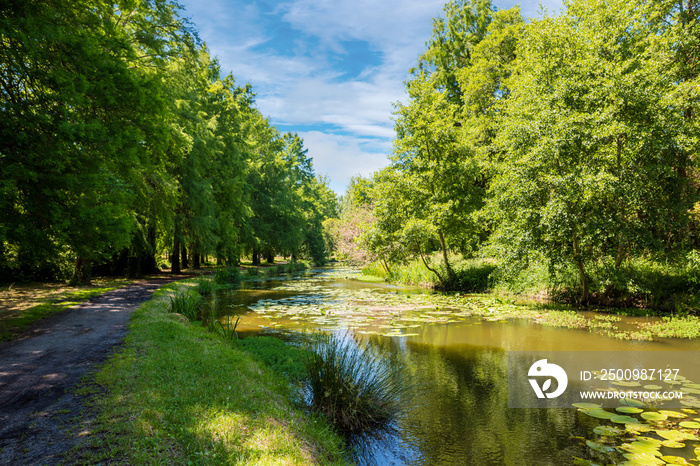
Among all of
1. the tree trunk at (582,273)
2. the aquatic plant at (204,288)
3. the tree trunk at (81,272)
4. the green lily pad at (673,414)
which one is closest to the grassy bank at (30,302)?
the tree trunk at (81,272)

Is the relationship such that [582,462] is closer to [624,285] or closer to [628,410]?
[628,410]

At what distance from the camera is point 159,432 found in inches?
132

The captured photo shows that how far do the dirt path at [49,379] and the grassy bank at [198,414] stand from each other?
26 centimetres

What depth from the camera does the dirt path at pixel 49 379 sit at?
3.20 metres

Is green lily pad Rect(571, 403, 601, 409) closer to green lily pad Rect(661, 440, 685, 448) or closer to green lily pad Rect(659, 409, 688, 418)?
green lily pad Rect(659, 409, 688, 418)

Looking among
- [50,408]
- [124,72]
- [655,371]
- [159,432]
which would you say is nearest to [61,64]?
[124,72]

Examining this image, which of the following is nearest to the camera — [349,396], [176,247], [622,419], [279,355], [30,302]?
[622,419]

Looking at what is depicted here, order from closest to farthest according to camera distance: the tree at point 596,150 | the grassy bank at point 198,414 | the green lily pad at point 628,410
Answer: the grassy bank at point 198,414 → the green lily pad at point 628,410 → the tree at point 596,150

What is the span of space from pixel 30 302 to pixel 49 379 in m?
7.64

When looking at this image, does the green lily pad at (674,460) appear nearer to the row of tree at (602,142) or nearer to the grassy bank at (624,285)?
the row of tree at (602,142)

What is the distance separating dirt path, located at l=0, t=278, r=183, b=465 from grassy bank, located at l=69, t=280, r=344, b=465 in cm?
26

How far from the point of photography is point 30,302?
1034cm

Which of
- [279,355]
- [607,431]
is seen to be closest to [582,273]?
[607,431]

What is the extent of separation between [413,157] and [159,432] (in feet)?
56.7
